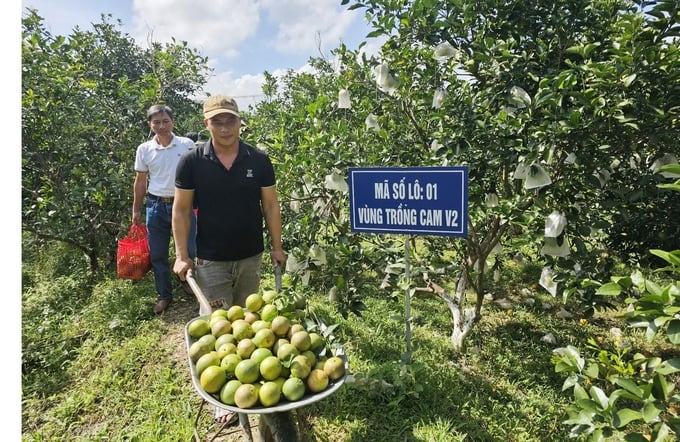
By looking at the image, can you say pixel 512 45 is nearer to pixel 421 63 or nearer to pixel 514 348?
pixel 421 63

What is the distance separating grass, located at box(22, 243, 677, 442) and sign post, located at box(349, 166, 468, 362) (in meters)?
0.66

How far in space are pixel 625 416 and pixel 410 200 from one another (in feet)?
3.78

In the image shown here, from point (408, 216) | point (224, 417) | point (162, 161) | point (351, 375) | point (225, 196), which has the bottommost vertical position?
point (224, 417)

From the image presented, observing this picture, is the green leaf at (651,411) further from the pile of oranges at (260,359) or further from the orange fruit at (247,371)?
the orange fruit at (247,371)

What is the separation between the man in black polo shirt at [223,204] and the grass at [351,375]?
78 cm

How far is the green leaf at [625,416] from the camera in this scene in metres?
0.97

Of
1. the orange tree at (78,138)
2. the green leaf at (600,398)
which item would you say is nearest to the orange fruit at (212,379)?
the green leaf at (600,398)

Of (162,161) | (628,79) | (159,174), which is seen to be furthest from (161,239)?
(628,79)

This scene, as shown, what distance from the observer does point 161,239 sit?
3441mm

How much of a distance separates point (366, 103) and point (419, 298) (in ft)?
Answer: 6.93

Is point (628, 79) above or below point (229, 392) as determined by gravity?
above

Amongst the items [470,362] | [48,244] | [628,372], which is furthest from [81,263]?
[628,372]

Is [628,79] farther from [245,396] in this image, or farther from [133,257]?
[133,257]

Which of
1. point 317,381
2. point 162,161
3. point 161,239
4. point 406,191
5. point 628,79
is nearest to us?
point 317,381
